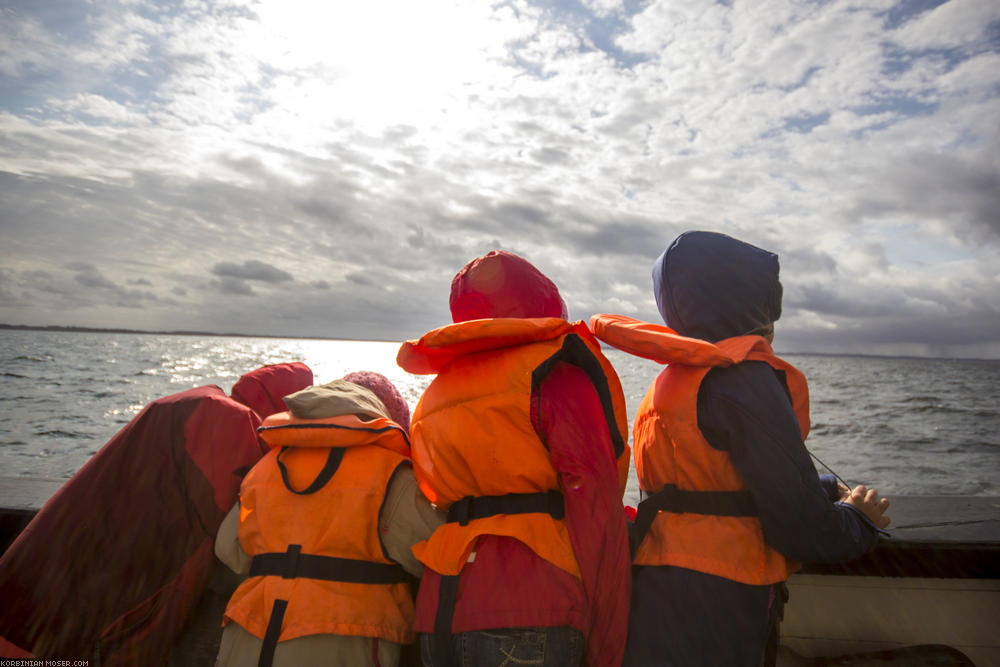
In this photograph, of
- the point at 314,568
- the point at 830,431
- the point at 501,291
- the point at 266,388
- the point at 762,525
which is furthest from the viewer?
the point at 830,431

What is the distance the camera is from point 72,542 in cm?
215

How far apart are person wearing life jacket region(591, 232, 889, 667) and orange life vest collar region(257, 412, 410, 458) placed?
3.13 ft

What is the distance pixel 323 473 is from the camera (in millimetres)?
2092

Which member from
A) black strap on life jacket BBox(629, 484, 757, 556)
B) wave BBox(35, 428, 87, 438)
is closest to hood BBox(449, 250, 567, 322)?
black strap on life jacket BBox(629, 484, 757, 556)

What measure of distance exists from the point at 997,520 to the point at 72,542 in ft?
14.3

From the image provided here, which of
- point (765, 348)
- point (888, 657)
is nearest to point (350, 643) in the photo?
point (765, 348)

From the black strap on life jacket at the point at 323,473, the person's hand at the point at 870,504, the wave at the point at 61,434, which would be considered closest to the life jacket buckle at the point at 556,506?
the black strap on life jacket at the point at 323,473

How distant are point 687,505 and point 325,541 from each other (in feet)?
4.22

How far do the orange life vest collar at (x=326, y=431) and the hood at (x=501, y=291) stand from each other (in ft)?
1.74

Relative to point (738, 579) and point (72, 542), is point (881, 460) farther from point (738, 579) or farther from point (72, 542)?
point (72, 542)

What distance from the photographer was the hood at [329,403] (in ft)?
7.02

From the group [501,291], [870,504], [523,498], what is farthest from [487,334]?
[870,504]

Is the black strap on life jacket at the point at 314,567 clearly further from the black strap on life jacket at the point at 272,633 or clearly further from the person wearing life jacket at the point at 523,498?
the person wearing life jacket at the point at 523,498

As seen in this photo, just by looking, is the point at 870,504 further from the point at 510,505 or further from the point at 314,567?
Answer: the point at 314,567
